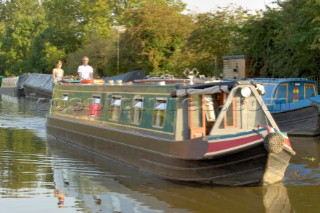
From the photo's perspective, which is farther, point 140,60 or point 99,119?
point 140,60

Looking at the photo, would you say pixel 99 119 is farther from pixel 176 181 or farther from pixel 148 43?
pixel 148 43

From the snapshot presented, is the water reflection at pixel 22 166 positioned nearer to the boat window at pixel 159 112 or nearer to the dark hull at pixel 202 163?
the dark hull at pixel 202 163

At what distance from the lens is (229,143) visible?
998 centimetres

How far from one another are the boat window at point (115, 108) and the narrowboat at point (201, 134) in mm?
284

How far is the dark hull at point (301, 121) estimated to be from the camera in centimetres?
1833

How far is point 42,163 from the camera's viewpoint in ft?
44.7

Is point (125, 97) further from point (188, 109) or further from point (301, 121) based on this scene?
point (301, 121)

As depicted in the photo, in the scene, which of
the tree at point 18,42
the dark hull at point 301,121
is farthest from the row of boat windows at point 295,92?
the tree at point 18,42

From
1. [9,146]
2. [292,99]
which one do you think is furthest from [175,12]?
[9,146]

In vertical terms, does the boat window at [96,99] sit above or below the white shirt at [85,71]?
below

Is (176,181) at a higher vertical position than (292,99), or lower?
lower

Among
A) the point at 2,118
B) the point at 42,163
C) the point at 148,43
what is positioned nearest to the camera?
the point at 42,163

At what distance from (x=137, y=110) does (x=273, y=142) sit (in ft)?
12.4

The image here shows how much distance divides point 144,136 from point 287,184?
9.02 ft
